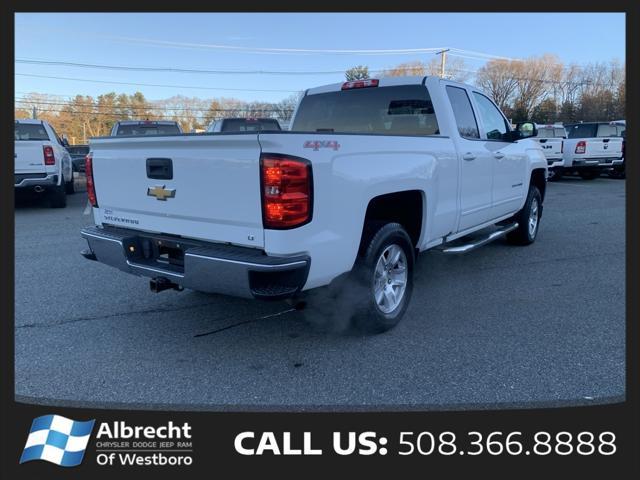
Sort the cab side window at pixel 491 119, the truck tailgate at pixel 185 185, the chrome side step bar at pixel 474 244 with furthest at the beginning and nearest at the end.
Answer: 1. the cab side window at pixel 491 119
2. the chrome side step bar at pixel 474 244
3. the truck tailgate at pixel 185 185

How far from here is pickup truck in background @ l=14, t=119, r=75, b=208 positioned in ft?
34.2

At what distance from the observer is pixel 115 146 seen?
12.8 ft

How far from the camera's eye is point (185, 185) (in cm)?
344

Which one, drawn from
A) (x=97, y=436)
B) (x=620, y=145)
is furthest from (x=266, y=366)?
(x=620, y=145)

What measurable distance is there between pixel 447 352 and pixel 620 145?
17.2 meters

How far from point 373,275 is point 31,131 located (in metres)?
10.5

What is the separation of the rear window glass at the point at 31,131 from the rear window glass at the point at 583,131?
57.1 feet

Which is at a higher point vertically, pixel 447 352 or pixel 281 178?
pixel 281 178

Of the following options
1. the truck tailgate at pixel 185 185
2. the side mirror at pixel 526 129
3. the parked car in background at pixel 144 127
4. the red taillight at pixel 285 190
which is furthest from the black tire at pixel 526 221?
the parked car in background at pixel 144 127

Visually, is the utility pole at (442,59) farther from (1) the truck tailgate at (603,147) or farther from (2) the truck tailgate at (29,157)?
(2) the truck tailgate at (29,157)

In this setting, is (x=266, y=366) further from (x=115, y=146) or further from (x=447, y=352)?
(x=115, y=146)

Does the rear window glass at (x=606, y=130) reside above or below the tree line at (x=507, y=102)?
below

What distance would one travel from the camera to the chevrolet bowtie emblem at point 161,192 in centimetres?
353

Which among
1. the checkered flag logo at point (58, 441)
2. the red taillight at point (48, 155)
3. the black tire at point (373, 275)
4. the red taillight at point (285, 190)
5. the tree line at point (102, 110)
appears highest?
the tree line at point (102, 110)
